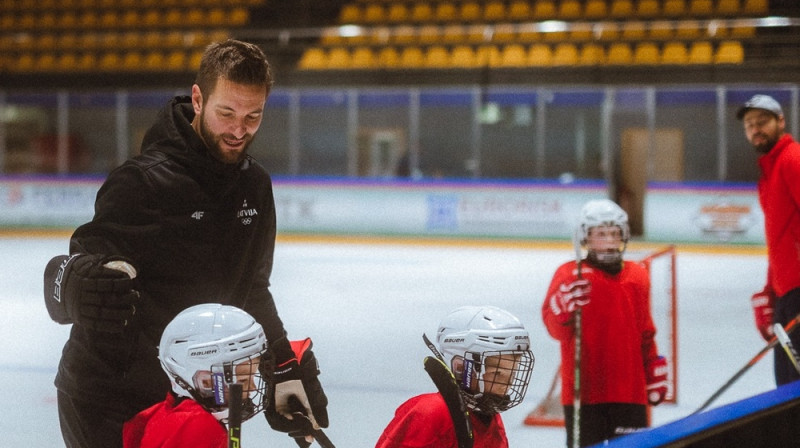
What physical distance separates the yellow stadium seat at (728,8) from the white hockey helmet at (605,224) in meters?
11.1

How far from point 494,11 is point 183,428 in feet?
42.9

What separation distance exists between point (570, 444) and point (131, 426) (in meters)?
1.40

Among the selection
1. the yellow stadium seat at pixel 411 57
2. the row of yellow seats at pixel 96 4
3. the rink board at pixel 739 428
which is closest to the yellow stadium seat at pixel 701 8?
the yellow stadium seat at pixel 411 57

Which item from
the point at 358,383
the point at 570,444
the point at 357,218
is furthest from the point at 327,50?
the point at 570,444

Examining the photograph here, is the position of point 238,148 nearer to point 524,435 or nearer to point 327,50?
point 524,435

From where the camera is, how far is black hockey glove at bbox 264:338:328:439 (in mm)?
1577

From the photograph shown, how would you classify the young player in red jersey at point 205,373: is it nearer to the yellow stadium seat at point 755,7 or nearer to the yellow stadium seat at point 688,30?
the yellow stadium seat at point 688,30

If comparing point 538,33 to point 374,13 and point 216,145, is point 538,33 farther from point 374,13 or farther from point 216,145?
point 216,145

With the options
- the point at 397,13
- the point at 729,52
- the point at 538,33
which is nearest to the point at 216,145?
the point at 729,52

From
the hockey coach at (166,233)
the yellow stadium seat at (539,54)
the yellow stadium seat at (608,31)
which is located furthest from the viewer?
the yellow stadium seat at (539,54)

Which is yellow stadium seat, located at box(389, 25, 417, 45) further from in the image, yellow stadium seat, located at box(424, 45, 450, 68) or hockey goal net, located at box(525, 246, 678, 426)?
hockey goal net, located at box(525, 246, 678, 426)

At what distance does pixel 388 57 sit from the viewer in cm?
1301

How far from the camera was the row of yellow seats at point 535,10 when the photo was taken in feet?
41.5

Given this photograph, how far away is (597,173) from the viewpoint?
11023mm
